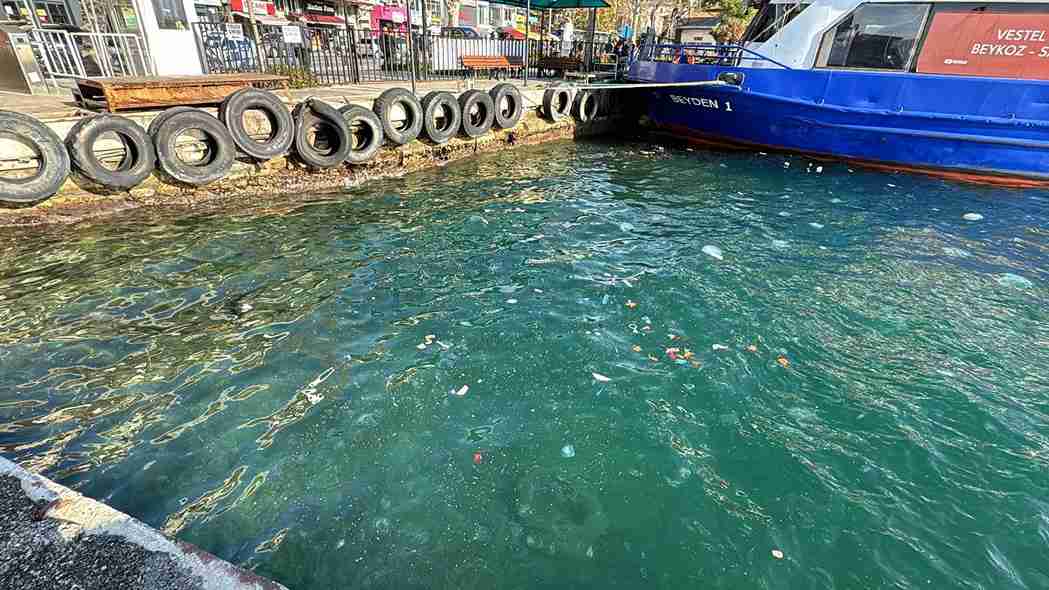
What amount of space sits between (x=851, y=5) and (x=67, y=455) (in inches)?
517

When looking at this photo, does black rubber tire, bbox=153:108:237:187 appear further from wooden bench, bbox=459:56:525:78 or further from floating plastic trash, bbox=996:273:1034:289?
floating plastic trash, bbox=996:273:1034:289

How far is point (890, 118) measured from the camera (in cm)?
999

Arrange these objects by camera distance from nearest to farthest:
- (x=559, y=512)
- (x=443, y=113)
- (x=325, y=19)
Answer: (x=559, y=512)
(x=443, y=113)
(x=325, y=19)

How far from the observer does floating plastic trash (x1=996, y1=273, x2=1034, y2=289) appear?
219 inches

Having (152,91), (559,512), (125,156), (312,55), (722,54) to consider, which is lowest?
(559,512)

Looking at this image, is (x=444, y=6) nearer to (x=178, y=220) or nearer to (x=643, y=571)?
(x=178, y=220)

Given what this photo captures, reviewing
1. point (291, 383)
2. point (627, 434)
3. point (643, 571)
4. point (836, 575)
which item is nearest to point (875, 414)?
point (836, 575)

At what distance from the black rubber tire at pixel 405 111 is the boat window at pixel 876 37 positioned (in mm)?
8270

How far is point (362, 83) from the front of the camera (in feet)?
40.9

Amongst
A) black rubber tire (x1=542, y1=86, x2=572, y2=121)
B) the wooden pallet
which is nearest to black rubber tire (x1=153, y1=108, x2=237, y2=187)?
the wooden pallet

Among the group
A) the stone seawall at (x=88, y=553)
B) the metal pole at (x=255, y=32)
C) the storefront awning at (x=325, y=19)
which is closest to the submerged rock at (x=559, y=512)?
the stone seawall at (x=88, y=553)

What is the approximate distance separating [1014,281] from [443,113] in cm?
934

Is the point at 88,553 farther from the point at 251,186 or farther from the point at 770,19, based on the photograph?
the point at 770,19

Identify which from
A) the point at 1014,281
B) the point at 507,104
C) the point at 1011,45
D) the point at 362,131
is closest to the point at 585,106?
the point at 507,104
